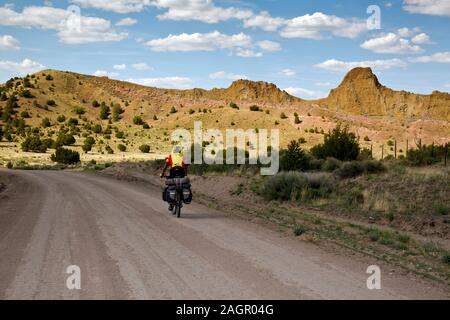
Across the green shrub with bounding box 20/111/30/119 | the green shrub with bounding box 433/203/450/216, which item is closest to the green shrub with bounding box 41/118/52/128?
the green shrub with bounding box 20/111/30/119

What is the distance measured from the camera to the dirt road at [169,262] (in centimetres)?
789

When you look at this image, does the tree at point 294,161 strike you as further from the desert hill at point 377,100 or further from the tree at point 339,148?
the desert hill at point 377,100

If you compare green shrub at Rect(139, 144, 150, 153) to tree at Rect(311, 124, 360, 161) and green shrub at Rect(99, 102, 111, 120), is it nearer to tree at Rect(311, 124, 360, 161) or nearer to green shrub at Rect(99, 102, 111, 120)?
green shrub at Rect(99, 102, 111, 120)

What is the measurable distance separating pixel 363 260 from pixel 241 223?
5.52 m

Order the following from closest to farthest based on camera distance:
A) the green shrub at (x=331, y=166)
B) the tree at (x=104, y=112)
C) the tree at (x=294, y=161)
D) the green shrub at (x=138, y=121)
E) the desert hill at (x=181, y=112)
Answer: the green shrub at (x=331, y=166) → the tree at (x=294, y=161) → the desert hill at (x=181, y=112) → the green shrub at (x=138, y=121) → the tree at (x=104, y=112)

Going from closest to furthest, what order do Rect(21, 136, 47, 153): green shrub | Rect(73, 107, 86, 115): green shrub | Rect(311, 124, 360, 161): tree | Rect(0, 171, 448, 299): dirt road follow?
Rect(0, 171, 448, 299): dirt road → Rect(311, 124, 360, 161): tree → Rect(21, 136, 47, 153): green shrub → Rect(73, 107, 86, 115): green shrub

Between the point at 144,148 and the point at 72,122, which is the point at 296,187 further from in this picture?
the point at 72,122

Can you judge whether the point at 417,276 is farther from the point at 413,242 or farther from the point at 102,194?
the point at 102,194

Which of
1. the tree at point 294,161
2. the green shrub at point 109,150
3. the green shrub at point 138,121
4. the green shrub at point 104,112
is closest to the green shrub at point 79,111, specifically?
the green shrub at point 104,112

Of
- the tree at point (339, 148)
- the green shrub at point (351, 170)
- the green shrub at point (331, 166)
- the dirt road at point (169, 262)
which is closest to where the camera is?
the dirt road at point (169, 262)

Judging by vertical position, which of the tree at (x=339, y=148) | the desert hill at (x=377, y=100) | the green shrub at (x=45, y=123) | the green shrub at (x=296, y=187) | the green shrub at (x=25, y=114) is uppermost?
the desert hill at (x=377, y=100)

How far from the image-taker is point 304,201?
22.8 meters

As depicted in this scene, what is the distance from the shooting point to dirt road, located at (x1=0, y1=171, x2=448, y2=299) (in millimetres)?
7887

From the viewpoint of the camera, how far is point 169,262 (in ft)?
32.1
